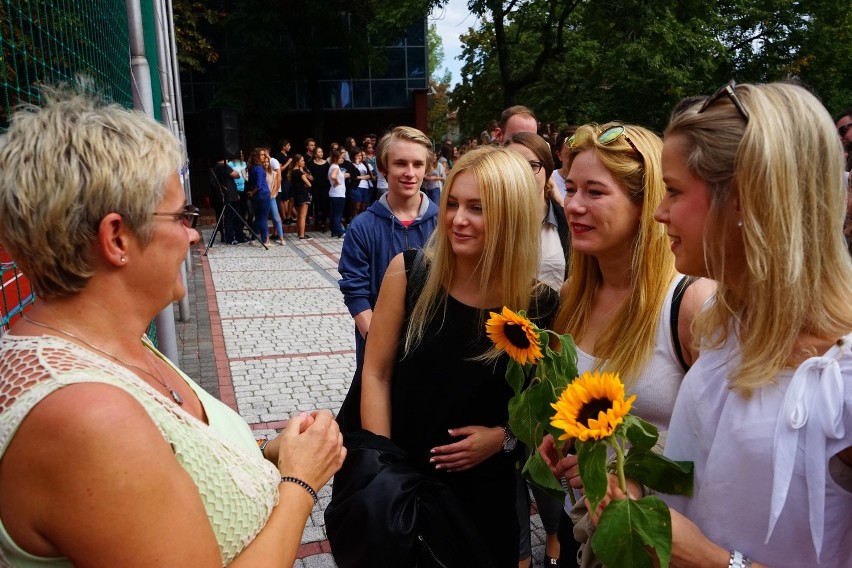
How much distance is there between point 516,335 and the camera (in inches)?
69.2

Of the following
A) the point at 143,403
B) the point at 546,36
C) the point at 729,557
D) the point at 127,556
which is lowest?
the point at 729,557

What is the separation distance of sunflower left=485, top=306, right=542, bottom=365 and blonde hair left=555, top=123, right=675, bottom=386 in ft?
1.39

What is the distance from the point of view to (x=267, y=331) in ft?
26.1

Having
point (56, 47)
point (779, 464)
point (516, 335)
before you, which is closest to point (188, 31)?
point (56, 47)

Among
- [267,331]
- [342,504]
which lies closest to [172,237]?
[342,504]

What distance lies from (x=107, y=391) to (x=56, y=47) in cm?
213

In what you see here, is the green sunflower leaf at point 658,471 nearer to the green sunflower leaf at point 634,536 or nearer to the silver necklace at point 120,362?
the green sunflower leaf at point 634,536

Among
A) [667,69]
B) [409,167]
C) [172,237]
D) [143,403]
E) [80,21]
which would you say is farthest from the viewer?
[667,69]

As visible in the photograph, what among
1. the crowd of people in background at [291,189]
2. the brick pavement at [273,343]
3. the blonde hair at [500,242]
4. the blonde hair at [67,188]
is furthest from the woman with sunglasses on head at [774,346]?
the crowd of people in background at [291,189]

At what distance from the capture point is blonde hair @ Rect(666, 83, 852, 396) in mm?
1345

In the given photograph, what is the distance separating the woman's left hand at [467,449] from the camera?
2246 millimetres

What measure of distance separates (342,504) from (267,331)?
20.1 ft

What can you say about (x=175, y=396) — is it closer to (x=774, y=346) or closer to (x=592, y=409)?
(x=592, y=409)

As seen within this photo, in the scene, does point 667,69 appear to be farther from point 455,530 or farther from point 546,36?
point 455,530
